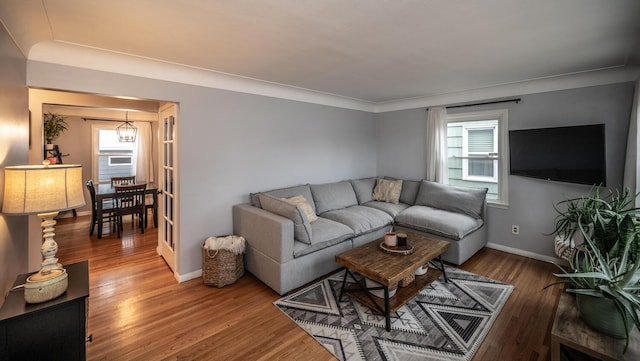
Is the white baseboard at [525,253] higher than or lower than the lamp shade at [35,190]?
lower

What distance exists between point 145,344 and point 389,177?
4.35 metres

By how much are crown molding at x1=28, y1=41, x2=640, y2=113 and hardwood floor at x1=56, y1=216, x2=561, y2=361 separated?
223 cm

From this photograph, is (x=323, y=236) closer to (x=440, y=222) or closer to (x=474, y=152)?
(x=440, y=222)

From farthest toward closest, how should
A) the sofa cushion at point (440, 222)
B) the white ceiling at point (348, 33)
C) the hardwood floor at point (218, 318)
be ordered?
the sofa cushion at point (440, 222) < the hardwood floor at point (218, 318) < the white ceiling at point (348, 33)

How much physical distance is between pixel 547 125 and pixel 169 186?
4.91m

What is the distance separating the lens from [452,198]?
4027mm

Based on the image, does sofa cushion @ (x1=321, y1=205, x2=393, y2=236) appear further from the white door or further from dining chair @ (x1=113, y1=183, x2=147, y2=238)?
dining chair @ (x1=113, y1=183, x2=147, y2=238)

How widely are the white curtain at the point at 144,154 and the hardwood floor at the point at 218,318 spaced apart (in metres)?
3.64

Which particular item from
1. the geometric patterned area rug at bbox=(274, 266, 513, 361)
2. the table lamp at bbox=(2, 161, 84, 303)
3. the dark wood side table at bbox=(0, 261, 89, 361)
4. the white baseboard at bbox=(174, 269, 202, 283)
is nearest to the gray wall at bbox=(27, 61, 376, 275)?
the white baseboard at bbox=(174, 269, 202, 283)

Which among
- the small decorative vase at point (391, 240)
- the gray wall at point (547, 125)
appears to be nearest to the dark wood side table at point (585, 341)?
the small decorative vase at point (391, 240)

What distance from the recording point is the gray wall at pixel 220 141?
259 cm

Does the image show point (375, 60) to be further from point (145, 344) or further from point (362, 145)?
point (145, 344)

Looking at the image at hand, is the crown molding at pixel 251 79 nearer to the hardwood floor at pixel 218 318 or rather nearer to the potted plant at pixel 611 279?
the hardwood floor at pixel 218 318

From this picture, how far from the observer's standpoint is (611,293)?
1.35 meters
